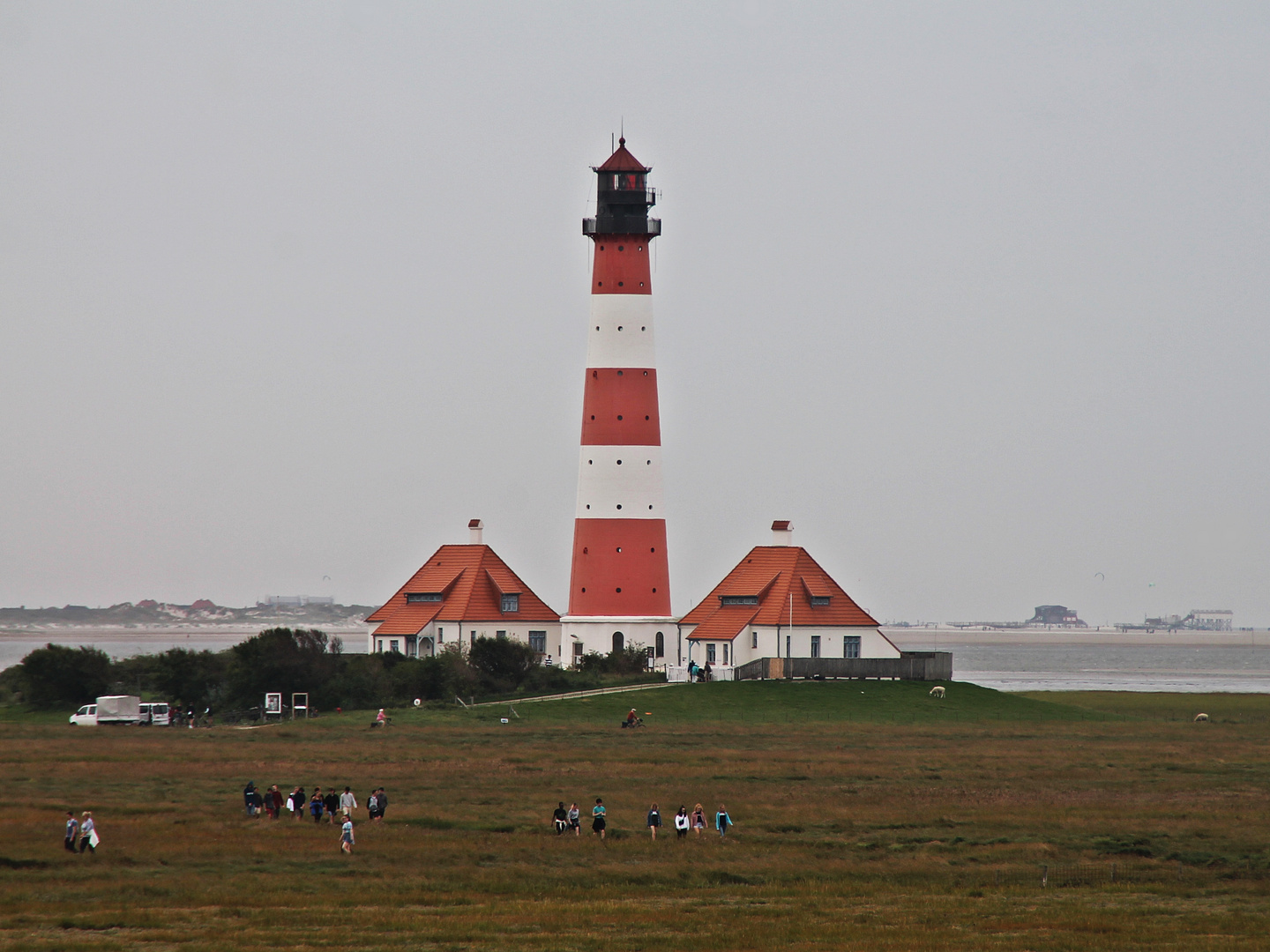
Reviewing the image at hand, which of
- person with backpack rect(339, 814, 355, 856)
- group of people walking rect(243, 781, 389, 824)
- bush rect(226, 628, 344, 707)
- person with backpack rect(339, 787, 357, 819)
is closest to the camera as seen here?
person with backpack rect(339, 814, 355, 856)

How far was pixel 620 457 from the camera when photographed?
69.1 meters

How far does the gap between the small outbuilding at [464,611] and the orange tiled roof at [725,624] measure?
22.9ft

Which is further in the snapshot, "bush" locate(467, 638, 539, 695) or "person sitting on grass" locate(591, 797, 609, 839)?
"bush" locate(467, 638, 539, 695)

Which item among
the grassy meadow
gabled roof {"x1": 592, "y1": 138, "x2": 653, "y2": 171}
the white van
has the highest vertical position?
gabled roof {"x1": 592, "y1": 138, "x2": 653, "y2": 171}

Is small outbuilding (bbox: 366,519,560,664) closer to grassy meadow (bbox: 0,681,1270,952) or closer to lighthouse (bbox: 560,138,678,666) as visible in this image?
lighthouse (bbox: 560,138,678,666)

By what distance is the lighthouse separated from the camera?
227 feet

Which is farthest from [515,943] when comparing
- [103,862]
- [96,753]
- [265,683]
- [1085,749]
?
Result: [265,683]

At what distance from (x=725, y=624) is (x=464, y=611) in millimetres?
11929

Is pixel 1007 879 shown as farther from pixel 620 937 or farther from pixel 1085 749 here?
pixel 1085 749

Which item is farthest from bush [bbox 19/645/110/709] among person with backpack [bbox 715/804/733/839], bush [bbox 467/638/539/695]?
person with backpack [bbox 715/804/733/839]

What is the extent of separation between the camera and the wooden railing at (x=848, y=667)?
6788 cm

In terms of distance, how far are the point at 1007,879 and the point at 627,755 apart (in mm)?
Answer: 17380

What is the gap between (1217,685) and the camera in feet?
346

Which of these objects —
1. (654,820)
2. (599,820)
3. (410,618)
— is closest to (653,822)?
(654,820)
